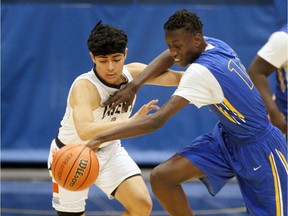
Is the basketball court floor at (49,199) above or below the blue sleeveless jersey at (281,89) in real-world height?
below

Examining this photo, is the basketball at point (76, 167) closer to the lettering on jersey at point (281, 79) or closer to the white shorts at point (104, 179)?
the white shorts at point (104, 179)

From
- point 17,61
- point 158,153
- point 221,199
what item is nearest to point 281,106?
point 221,199

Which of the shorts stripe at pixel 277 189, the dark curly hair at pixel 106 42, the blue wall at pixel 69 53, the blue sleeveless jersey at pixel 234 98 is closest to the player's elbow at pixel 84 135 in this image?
the dark curly hair at pixel 106 42

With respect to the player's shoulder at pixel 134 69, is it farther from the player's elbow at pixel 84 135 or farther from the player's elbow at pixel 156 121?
the player's elbow at pixel 156 121

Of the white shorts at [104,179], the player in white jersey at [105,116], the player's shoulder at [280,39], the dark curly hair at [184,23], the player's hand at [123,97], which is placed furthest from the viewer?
the player's shoulder at [280,39]

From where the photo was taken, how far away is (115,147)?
5832 mm

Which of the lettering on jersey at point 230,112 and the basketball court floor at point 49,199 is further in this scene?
the basketball court floor at point 49,199

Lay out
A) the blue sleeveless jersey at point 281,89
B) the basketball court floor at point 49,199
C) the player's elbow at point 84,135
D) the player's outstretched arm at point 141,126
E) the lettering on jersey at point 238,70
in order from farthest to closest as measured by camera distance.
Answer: the basketball court floor at point 49,199 < the blue sleeveless jersey at point 281,89 < the player's elbow at point 84,135 < the lettering on jersey at point 238,70 < the player's outstretched arm at point 141,126

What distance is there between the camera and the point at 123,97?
5.48m

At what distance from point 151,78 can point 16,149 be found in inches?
177

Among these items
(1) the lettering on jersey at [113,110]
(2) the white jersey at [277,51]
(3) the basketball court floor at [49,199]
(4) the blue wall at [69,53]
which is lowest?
(3) the basketball court floor at [49,199]

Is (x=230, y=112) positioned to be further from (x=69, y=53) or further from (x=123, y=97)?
(x=69, y=53)

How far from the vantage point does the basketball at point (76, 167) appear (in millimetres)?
4805

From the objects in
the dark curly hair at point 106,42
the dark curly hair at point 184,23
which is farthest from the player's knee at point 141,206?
the dark curly hair at point 184,23
